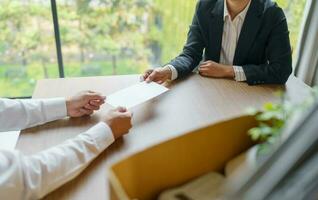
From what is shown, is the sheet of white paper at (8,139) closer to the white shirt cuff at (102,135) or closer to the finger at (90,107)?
the finger at (90,107)

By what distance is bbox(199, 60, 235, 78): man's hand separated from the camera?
1.49 metres

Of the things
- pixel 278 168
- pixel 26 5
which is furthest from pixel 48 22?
pixel 278 168

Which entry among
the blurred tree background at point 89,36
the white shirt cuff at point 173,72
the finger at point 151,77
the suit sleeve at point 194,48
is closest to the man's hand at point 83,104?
the finger at point 151,77

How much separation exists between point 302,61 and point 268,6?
2.82 feet

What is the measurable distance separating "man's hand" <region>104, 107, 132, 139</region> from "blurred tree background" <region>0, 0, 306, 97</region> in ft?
5.08

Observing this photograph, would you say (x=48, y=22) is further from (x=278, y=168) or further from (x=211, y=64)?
(x=278, y=168)

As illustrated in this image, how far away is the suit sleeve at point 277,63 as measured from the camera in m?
1.43

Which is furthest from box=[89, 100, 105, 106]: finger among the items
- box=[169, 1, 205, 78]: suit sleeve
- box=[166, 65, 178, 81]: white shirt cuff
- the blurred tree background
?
the blurred tree background

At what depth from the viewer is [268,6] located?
147 centimetres

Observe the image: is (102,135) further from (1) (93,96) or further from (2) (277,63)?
(2) (277,63)

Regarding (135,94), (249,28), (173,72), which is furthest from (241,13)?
(135,94)

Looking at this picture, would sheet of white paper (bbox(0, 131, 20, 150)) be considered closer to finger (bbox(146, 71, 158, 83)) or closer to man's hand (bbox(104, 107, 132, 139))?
finger (bbox(146, 71, 158, 83))

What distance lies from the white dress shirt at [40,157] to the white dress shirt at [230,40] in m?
0.59

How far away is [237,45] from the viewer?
1552mm
